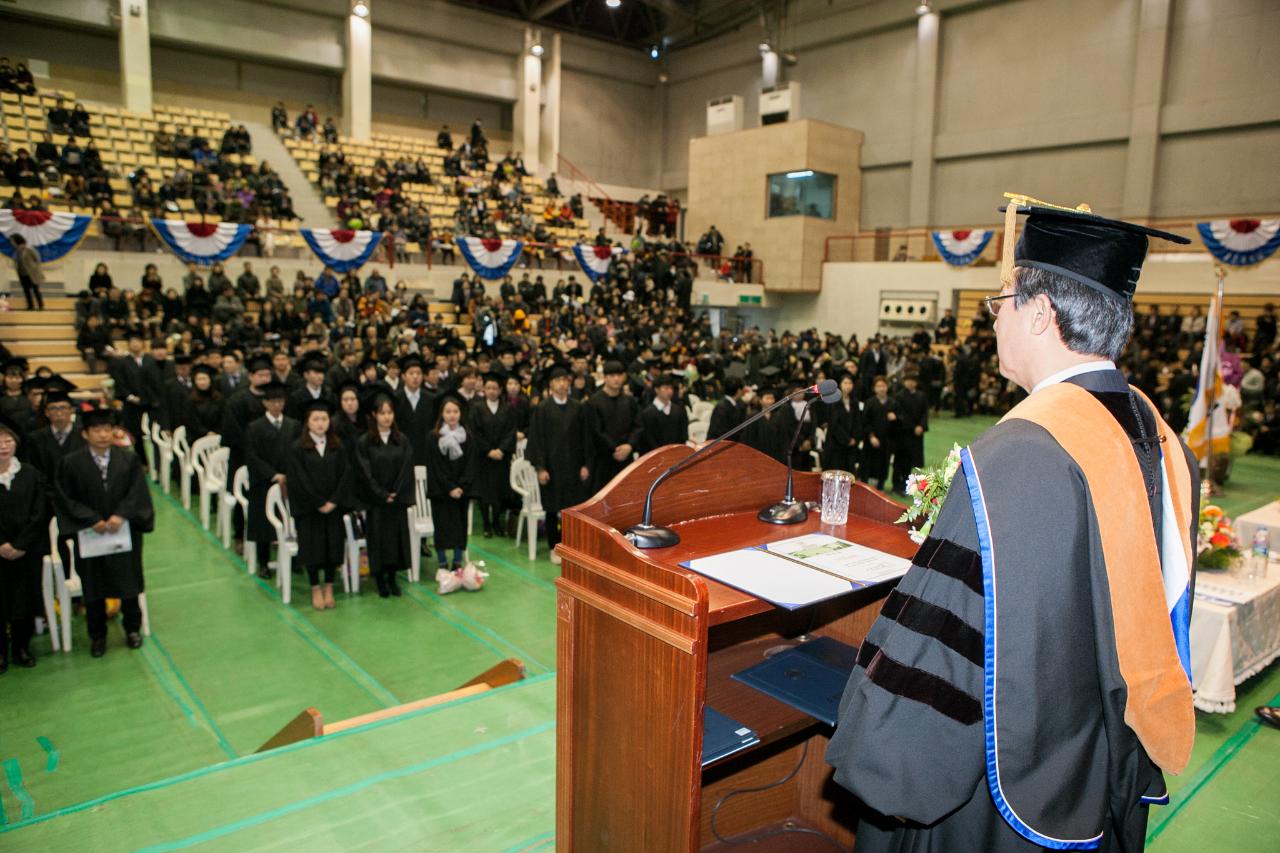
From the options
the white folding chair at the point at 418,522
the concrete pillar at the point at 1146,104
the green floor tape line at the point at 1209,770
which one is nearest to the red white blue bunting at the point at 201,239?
the white folding chair at the point at 418,522

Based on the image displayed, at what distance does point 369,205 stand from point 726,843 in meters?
20.5

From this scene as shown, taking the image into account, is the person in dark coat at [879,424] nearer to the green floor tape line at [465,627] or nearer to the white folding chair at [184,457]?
the green floor tape line at [465,627]

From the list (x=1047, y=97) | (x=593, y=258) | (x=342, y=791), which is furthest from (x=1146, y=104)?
(x=342, y=791)

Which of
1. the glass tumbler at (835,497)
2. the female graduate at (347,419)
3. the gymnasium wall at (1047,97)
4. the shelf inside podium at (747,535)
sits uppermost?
the gymnasium wall at (1047,97)

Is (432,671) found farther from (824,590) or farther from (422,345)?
(422,345)

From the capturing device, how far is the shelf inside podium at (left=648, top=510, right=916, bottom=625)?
85.0 inches

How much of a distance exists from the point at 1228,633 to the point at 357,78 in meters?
24.5

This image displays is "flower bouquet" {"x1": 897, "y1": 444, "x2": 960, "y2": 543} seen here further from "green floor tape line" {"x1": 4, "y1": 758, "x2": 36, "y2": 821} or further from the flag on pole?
the flag on pole

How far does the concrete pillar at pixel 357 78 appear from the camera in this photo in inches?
906

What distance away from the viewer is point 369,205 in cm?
2058

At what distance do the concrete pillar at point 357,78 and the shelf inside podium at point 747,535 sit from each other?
24098 mm

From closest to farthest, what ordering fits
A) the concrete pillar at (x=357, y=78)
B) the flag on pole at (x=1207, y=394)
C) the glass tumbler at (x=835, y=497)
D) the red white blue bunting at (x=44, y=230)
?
the glass tumbler at (x=835, y=497) → the flag on pole at (x=1207, y=394) → the red white blue bunting at (x=44, y=230) → the concrete pillar at (x=357, y=78)

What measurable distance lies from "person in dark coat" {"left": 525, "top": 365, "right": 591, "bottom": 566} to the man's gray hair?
607 centimetres

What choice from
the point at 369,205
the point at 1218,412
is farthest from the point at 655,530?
the point at 369,205
